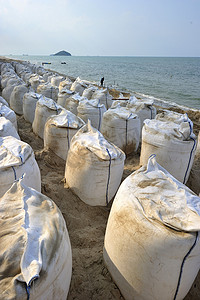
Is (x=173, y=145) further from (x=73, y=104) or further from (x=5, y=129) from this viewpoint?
(x=73, y=104)

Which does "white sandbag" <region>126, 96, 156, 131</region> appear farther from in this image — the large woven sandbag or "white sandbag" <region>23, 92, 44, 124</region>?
the large woven sandbag

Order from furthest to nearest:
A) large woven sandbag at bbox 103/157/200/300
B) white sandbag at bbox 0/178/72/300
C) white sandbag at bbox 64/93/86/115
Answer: white sandbag at bbox 64/93/86/115, large woven sandbag at bbox 103/157/200/300, white sandbag at bbox 0/178/72/300

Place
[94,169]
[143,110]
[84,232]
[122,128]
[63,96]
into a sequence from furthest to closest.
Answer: [63,96] → [143,110] → [122,128] → [94,169] → [84,232]

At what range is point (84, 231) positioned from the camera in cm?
213

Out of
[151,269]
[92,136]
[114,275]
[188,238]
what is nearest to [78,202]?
[92,136]

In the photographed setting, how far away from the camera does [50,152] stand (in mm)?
3332

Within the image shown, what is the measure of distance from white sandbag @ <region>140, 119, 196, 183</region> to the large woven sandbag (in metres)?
A: 1.11

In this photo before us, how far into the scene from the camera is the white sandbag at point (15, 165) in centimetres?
191

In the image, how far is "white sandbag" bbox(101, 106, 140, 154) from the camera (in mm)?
3547

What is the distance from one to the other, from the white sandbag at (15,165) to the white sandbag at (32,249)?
0.47 m

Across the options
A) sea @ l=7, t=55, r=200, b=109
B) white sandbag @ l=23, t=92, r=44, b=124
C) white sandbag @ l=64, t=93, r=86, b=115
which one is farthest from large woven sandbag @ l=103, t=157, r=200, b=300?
sea @ l=7, t=55, r=200, b=109

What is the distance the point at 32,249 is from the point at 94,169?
126 cm

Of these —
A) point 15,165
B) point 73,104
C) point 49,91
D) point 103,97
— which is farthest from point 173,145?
point 49,91

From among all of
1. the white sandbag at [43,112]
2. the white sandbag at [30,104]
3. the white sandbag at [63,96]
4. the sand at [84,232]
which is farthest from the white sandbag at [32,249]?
the white sandbag at [63,96]
